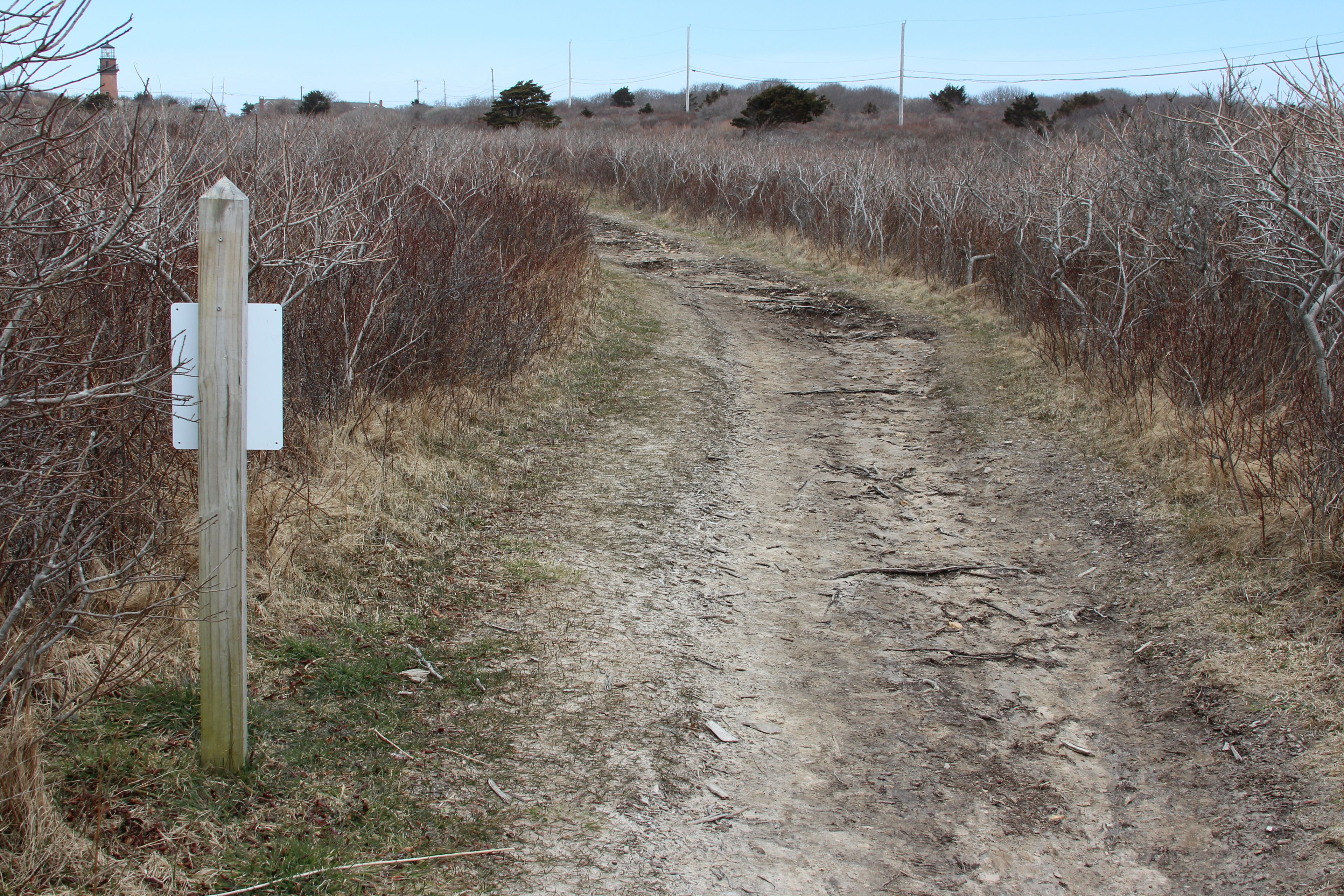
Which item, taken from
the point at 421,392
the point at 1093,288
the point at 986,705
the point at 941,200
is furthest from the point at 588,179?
the point at 986,705

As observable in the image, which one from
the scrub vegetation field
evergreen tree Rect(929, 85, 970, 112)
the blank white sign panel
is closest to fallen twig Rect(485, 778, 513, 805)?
the scrub vegetation field

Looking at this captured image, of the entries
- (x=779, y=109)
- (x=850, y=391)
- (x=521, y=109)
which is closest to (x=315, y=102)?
(x=521, y=109)

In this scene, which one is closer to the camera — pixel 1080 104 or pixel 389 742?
pixel 389 742

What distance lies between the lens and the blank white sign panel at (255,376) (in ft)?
8.75

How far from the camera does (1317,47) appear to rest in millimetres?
5219

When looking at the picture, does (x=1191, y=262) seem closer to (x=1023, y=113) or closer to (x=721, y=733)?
(x=721, y=733)

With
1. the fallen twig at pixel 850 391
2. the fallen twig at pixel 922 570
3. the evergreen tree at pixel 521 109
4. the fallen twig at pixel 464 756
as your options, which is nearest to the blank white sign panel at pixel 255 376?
the fallen twig at pixel 464 756

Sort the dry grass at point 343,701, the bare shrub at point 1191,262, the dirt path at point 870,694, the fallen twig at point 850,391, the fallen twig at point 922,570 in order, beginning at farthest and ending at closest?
1. the fallen twig at point 850,391
2. the fallen twig at point 922,570
3. the bare shrub at point 1191,262
4. the dirt path at point 870,694
5. the dry grass at point 343,701

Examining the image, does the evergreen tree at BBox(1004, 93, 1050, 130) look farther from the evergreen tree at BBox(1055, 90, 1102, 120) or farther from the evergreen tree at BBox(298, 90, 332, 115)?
the evergreen tree at BBox(298, 90, 332, 115)

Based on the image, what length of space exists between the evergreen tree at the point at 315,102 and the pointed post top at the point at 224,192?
40.0 meters

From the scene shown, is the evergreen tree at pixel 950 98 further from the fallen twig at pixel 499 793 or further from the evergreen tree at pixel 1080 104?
the fallen twig at pixel 499 793

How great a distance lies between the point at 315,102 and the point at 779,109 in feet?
64.1

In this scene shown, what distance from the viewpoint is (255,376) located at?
2.72 metres

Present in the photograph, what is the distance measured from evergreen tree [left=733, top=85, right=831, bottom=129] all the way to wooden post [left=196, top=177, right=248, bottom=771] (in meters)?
40.7
